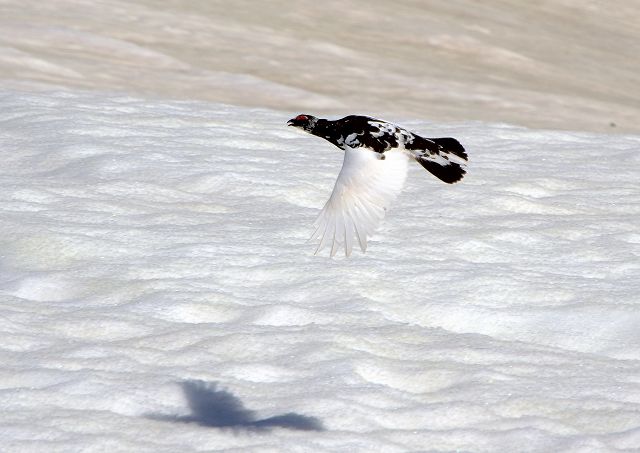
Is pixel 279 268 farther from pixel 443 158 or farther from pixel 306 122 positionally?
pixel 443 158

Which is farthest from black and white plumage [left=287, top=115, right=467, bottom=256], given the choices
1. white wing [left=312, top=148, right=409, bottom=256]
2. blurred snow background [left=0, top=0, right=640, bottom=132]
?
blurred snow background [left=0, top=0, right=640, bottom=132]

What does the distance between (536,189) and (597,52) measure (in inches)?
344

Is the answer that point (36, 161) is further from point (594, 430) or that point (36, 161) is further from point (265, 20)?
point (265, 20)

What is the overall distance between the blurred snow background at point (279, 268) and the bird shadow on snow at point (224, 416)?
0.01 metres

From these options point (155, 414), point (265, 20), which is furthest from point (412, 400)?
point (265, 20)

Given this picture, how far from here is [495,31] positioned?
58.7 ft

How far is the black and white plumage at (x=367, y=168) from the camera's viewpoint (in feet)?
17.8

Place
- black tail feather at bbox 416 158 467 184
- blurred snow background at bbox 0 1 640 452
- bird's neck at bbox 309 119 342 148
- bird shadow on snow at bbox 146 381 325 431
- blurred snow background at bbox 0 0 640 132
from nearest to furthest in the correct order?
1. bird shadow on snow at bbox 146 381 325 431
2. blurred snow background at bbox 0 1 640 452
3. black tail feather at bbox 416 158 467 184
4. bird's neck at bbox 309 119 342 148
5. blurred snow background at bbox 0 0 640 132

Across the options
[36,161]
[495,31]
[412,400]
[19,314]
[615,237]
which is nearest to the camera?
[412,400]

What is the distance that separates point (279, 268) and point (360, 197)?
1909 millimetres

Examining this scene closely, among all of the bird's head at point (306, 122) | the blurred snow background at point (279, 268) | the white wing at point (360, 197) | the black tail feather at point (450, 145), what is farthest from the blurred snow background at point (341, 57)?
the white wing at point (360, 197)

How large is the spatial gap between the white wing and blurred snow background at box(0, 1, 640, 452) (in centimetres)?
75

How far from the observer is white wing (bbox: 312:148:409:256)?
5.39 m

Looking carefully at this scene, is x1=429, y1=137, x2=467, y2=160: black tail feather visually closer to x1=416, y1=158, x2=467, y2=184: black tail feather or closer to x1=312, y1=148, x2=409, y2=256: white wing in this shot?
x1=416, y1=158, x2=467, y2=184: black tail feather
